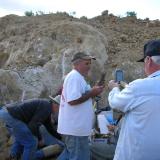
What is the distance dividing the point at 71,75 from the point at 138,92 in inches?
93.2

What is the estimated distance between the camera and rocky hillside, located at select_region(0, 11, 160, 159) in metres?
10.4

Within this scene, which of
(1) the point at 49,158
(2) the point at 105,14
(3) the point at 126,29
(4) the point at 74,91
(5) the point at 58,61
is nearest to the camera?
(4) the point at 74,91

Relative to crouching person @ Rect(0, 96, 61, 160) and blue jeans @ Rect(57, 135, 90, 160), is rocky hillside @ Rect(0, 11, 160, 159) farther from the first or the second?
blue jeans @ Rect(57, 135, 90, 160)

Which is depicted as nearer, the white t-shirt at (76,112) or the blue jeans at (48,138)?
the white t-shirt at (76,112)

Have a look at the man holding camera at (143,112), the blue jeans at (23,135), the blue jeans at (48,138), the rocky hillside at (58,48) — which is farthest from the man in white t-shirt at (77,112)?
the rocky hillside at (58,48)

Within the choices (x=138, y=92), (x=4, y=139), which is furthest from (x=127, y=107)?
(x=4, y=139)

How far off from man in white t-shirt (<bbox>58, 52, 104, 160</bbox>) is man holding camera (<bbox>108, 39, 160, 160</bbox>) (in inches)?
84.4

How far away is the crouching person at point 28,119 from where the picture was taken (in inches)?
276

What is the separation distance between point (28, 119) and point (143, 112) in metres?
3.94

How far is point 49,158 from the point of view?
7469mm

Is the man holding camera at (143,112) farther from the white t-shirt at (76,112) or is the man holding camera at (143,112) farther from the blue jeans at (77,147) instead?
the blue jeans at (77,147)

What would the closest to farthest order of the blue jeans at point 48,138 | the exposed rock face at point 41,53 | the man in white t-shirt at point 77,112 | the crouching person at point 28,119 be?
the man in white t-shirt at point 77,112
the crouching person at point 28,119
the blue jeans at point 48,138
the exposed rock face at point 41,53

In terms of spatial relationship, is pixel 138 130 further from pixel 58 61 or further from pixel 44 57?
pixel 44 57

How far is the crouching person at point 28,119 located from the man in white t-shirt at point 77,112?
1.18m
